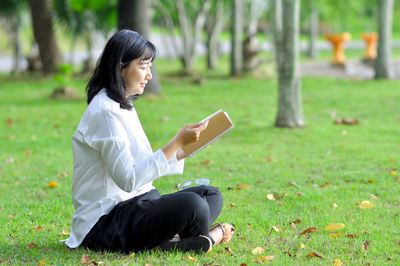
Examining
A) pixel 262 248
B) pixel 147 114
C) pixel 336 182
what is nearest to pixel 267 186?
pixel 336 182

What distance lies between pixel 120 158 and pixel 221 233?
0.92 meters

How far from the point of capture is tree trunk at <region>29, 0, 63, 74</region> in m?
14.9

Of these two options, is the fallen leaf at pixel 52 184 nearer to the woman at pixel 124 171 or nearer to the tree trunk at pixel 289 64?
the woman at pixel 124 171

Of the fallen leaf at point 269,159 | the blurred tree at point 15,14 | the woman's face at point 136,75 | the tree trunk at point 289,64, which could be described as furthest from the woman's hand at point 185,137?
the blurred tree at point 15,14

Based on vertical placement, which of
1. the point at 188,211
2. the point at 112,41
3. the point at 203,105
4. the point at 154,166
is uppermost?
the point at 112,41

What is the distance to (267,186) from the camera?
5.38 metres

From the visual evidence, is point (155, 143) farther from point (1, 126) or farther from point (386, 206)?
point (386, 206)

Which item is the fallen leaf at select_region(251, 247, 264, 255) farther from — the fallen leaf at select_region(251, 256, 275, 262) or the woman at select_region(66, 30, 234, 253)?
the woman at select_region(66, 30, 234, 253)

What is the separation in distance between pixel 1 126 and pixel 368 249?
6.98 meters

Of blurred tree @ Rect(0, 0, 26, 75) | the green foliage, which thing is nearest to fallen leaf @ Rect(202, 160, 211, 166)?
the green foliage

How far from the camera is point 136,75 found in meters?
3.36

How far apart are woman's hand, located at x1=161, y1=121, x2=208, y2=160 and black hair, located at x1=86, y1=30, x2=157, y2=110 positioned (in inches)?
16.1

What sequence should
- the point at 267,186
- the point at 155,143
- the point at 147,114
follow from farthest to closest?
the point at 147,114 < the point at 155,143 < the point at 267,186

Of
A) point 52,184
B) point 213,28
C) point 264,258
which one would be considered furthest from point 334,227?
point 213,28
